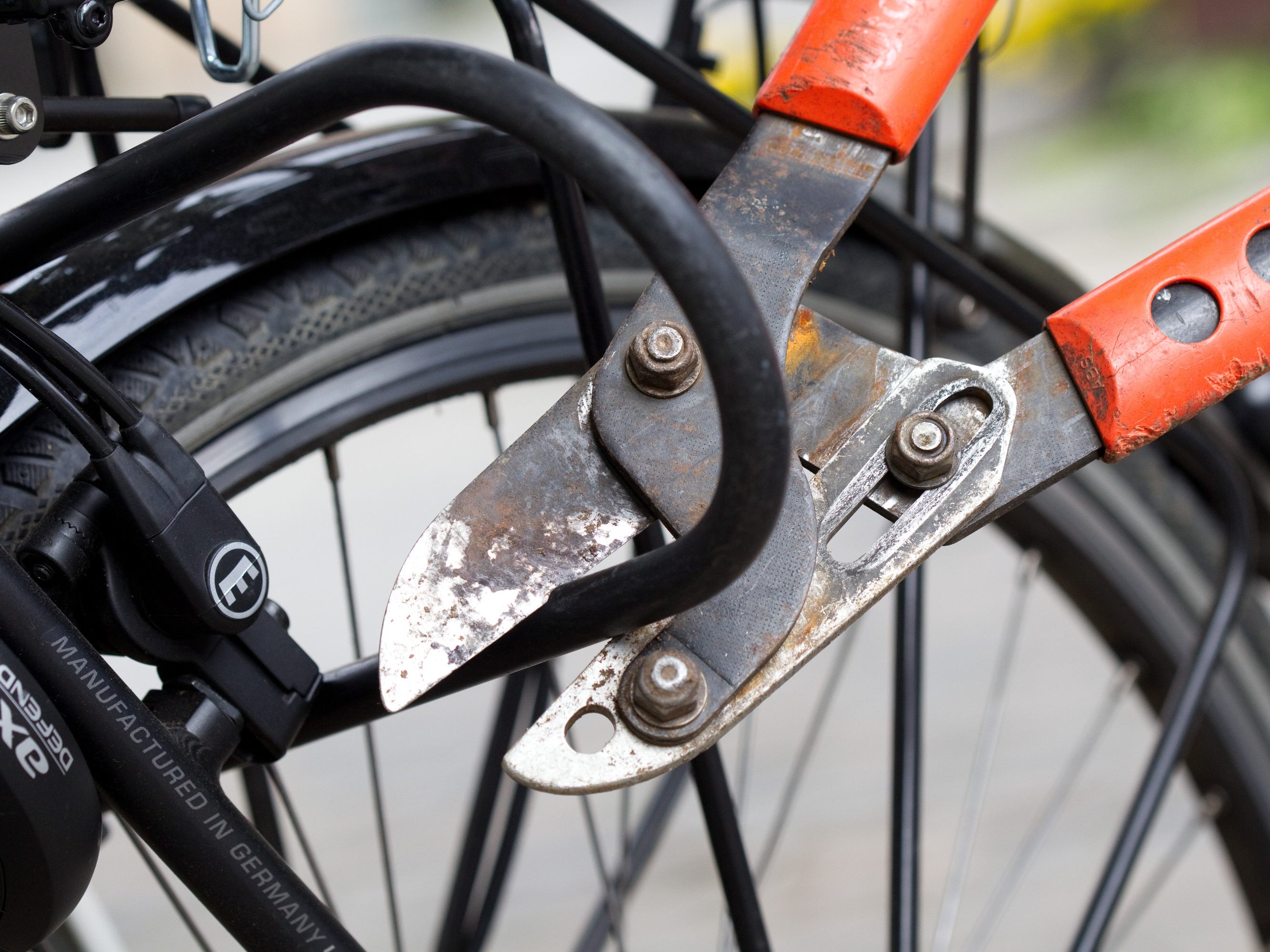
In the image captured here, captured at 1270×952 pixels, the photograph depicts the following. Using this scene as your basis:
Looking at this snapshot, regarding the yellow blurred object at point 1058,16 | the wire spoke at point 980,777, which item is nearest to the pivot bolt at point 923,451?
the wire spoke at point 980,777

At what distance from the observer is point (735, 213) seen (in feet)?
1.35

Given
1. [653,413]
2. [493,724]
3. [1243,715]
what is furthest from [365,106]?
[1243,715]

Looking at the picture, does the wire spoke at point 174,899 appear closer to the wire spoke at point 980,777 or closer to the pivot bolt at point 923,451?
the pivot bolt at point 923,451

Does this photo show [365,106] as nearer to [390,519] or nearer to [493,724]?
[493,724]

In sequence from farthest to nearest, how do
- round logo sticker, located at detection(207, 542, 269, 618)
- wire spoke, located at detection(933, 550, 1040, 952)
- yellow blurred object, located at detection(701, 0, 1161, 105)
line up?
1. yellow blurred object, located at detection(701, 0, 1161, 105)
2. wire spoke, located at detection(933, 550, 1040, 952)
3. round logo sticker, located at detection(207, 542, 269, 618)

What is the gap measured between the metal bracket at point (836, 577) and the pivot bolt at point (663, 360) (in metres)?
0.06

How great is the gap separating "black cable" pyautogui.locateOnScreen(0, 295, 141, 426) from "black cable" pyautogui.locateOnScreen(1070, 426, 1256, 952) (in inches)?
22.0

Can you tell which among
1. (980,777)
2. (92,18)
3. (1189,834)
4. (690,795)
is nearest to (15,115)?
(92,18)

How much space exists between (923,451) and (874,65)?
13 centimetres

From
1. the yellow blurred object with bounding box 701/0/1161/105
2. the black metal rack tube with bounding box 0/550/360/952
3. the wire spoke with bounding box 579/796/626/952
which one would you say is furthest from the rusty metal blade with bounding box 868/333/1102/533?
the yellow blurred object with bounding box 701/0/1161/105

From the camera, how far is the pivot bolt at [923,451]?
397mm

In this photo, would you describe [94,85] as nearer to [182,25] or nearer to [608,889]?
[182,25]

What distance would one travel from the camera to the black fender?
Answer: 47 centimetres

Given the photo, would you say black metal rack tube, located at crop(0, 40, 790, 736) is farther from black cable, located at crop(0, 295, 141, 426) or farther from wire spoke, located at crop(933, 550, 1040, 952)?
wire spoke, located at crop(933, 550, 1040, 952)
